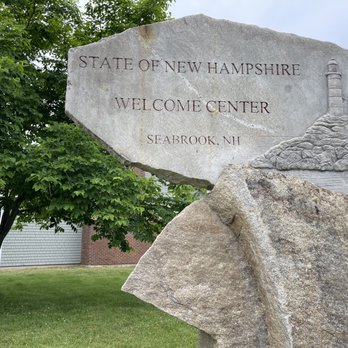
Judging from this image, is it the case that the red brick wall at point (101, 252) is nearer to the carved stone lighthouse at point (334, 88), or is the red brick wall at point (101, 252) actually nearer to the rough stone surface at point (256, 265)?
the carved stone lighthouse at point (334, 88)

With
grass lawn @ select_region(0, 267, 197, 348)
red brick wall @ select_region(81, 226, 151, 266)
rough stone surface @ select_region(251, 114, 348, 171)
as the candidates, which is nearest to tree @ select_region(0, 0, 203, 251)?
grass lawn @ select_region(0, 267, 197, 348)

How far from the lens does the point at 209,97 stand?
157 inches

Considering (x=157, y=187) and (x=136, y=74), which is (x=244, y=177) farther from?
(x=157, y=187)

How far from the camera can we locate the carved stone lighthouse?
159 inches

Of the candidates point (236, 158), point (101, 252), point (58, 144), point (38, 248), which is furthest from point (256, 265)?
point (38, 248)

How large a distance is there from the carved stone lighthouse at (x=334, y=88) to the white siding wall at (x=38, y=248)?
59.9 ft

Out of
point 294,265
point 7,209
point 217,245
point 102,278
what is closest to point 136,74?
point 217,245

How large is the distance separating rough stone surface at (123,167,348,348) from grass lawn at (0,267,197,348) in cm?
384

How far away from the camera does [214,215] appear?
11.9ft

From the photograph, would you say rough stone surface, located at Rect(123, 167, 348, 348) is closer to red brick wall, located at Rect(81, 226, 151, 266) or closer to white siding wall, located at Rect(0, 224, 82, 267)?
red brick wall, located at Rect(81, 226, 151, 266)

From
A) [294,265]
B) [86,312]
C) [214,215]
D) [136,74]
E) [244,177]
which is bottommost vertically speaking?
[86,312]

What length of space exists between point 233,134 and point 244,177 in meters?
0.57

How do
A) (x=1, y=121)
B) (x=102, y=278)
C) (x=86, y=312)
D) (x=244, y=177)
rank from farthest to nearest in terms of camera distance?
(x=102, y=278) → (x=86, y=312) → (x=1, y=121) → (x=244, y=177)

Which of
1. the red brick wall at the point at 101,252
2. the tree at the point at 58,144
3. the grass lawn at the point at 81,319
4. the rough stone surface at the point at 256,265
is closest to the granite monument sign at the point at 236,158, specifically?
the rough stone surface at the point at 256,265
